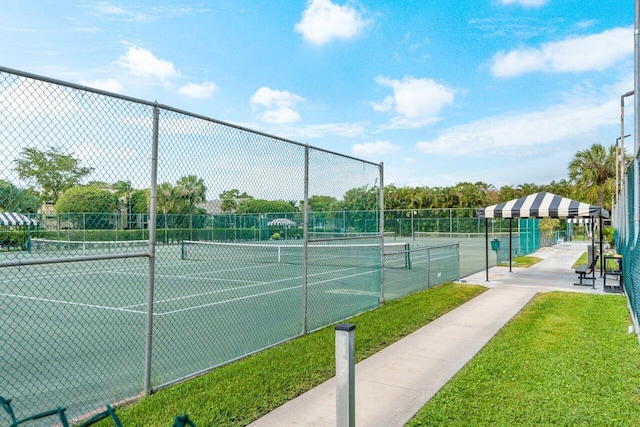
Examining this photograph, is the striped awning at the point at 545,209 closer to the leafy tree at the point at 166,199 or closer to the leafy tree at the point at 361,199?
the leafy tree at the point at 361,199

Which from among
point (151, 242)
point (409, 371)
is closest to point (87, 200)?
point (151, 242)

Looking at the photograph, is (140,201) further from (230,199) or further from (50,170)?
(230,199)

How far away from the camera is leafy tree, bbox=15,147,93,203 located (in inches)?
142

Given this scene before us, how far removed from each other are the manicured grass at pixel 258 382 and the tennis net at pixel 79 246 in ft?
5.32

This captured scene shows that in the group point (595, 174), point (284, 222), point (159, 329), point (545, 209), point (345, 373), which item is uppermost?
point (595, 174)

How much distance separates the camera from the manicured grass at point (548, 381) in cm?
423

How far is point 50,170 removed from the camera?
12.6ft

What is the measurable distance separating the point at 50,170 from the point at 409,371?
15.3 feet

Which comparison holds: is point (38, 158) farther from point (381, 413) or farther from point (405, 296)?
point (405, 296)

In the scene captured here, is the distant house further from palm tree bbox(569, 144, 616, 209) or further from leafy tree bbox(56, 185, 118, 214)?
palm tree bbox(569, 144, 616, 209)

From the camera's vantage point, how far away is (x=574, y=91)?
20641 mm

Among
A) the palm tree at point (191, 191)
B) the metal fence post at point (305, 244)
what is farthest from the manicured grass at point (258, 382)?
the palm tree at point (191, 191)

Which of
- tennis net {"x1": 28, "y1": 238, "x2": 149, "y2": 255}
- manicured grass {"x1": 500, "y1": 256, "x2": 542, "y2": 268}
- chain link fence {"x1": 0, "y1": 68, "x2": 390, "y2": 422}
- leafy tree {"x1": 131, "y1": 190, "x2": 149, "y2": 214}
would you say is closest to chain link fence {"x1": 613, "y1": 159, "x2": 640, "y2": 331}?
chain link fence {"x1": 0, "y1": 68, "x2": 390, "y2": 422}

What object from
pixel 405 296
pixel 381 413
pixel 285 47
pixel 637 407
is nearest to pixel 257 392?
pixel 381 413
